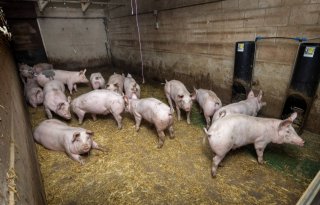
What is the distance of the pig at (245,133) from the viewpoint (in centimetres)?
293

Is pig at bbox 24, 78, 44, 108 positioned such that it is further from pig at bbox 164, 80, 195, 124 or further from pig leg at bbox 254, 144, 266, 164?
pig leg at bbox 254, 144, 266, 164

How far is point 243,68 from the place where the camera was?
4.61 meters

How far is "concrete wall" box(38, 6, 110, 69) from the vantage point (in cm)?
984

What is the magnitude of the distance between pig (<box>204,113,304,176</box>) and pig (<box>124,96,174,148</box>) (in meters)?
0.94

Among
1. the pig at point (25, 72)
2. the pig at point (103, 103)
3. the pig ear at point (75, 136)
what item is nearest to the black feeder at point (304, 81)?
the pig at point (103, 103)

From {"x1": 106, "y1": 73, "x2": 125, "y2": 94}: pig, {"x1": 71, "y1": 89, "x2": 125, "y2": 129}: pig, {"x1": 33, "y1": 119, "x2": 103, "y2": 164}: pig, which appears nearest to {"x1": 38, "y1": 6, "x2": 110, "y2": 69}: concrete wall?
{"x1": 106, "y1": 73, "x2": 125, "y2": 94}: pig

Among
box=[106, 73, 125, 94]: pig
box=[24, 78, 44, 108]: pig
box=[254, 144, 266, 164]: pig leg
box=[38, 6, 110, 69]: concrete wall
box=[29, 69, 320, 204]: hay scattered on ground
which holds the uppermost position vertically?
box=[38, 6, 110, 69]: concrete wall

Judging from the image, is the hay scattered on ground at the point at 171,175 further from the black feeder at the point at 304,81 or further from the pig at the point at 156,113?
the black feeder at the point at 304,81

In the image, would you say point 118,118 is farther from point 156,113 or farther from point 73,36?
point 73,36

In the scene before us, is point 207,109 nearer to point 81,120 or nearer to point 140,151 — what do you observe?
point 140,151

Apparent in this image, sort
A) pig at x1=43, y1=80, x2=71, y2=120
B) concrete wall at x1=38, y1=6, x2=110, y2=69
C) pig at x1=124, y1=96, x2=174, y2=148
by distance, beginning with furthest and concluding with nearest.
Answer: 1. concrete wall at x1=38, y1=6, x2=110, y2=69
2. pig at x1=43, y1=80, x2=71, y2=120
3. pig at x1=124, y1=96, x2=174, y2=148

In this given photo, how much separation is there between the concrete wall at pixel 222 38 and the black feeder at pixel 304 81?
0.75ft

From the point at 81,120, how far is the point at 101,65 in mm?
7785

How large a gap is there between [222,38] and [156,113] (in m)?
2.81
